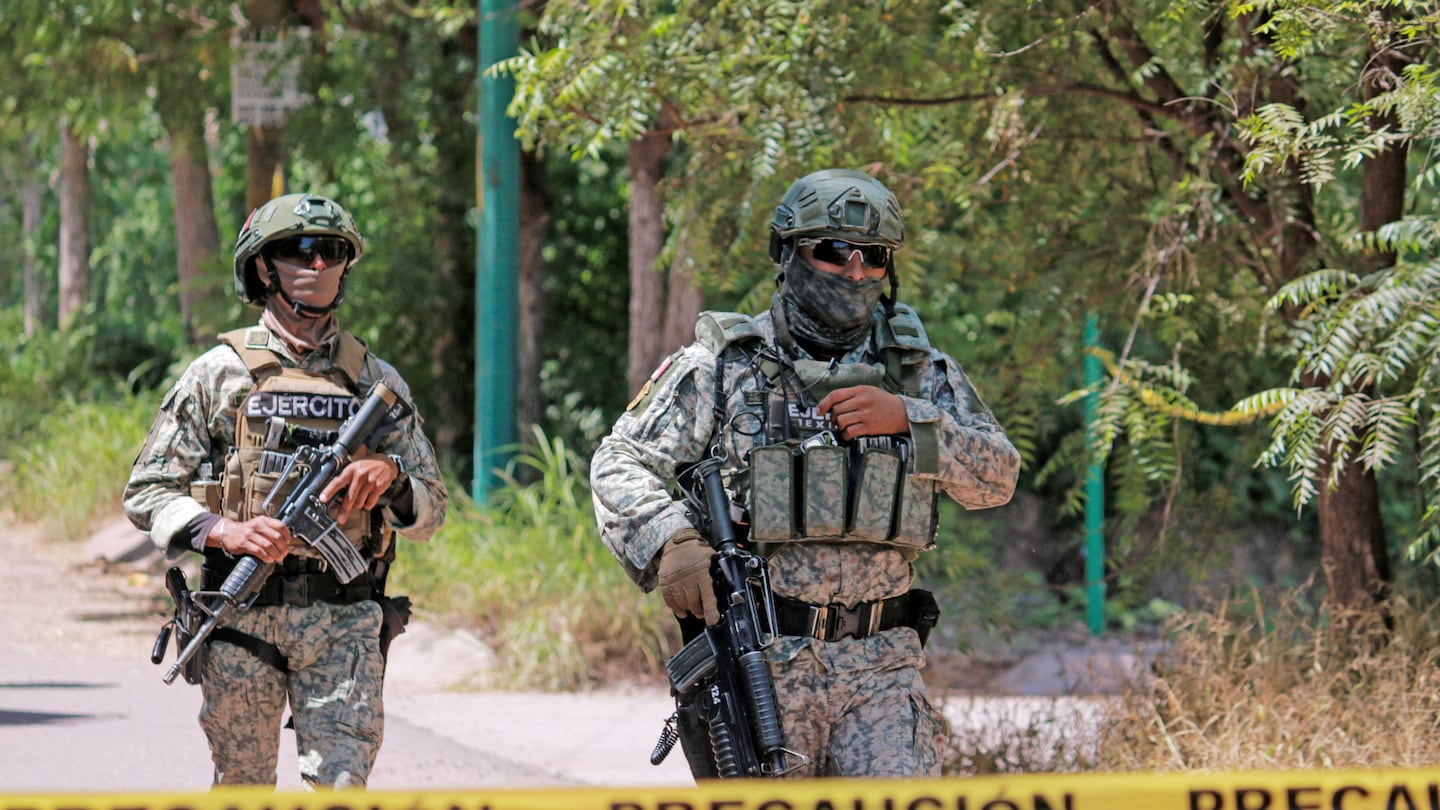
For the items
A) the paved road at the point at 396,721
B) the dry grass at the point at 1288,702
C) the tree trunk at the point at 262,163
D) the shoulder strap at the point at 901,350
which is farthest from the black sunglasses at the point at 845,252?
the tree trunk at the point at 262,163

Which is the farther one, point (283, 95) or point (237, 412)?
point (283, 95)

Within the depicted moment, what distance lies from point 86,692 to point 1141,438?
211 inches

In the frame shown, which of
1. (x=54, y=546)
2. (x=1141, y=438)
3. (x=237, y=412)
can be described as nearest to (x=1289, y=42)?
(x=1141, y=438)

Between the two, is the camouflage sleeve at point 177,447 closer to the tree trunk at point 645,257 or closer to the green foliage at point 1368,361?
the green foliage at point 1368,361

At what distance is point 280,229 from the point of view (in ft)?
15.1

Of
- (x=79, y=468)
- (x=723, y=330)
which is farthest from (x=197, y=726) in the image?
(x=79, y=468)

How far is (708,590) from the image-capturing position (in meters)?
3.67

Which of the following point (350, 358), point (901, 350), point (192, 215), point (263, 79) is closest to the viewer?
point (901, 350)

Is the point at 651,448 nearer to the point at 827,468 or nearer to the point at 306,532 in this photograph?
the point at 827,468

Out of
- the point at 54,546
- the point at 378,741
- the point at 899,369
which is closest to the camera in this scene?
the point at 899,369

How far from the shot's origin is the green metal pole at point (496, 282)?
10.2 meters

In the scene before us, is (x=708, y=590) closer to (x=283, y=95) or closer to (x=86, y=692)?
(x=86, y=692)

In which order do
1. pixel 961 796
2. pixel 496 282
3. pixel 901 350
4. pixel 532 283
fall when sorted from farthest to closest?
pixel 532 283
pixel 496 282
pixel 901 350
pixel 961 796

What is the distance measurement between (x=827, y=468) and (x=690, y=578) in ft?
1.30
